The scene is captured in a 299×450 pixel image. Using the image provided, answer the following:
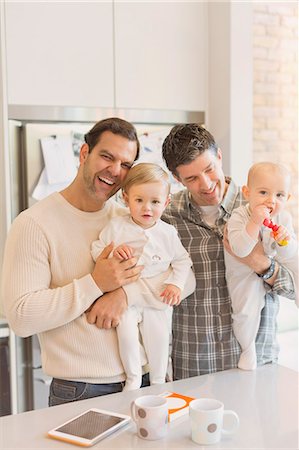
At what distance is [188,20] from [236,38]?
283 millimetres

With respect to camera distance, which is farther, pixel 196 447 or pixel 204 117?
pixel 204 117

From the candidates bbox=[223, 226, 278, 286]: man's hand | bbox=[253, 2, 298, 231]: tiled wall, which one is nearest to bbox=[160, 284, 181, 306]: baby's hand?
bbox=[223, 226, 278, 286]: man's hand

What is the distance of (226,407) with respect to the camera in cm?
158

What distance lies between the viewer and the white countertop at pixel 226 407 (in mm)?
1366

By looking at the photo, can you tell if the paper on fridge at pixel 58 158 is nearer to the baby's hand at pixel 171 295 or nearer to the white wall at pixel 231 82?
the white wall at pixel 231 82

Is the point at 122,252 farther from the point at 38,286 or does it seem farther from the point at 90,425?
the point at 90,425

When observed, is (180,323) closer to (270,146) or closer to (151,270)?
(151,270)

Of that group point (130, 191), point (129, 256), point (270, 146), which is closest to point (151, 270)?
point (129, 256)

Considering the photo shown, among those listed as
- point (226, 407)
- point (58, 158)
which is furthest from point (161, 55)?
point (226, 407)

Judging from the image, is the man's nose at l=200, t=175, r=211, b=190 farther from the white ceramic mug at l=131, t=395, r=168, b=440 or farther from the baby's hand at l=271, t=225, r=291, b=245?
the white ceramic mug at l=131, t=395, r=168, b=440

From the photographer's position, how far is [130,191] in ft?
5.89

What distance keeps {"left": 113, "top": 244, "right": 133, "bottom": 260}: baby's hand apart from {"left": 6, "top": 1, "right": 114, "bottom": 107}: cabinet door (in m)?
1.35

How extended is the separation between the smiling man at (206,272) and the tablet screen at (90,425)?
51cm

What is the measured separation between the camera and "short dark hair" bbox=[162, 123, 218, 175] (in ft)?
5.92
